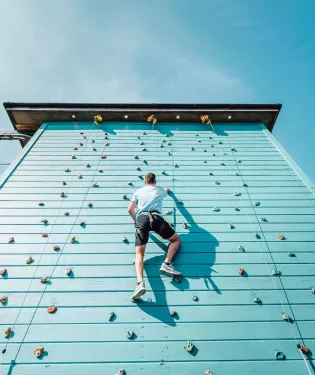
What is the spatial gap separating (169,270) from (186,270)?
34cm

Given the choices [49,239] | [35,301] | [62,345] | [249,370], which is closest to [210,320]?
[249,370]

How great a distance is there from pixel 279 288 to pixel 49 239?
11.3 ft

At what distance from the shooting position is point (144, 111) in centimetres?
679

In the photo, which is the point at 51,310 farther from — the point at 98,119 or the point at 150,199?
the point at 98,119

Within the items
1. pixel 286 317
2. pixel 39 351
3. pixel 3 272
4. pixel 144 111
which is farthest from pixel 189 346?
pixel 144 111

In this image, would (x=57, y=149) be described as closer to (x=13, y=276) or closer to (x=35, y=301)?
(x=13, y=276)

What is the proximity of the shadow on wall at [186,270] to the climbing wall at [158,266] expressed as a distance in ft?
0.05

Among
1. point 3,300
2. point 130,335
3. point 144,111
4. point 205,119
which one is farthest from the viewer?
point 144,111

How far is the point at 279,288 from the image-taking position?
10.6 feet

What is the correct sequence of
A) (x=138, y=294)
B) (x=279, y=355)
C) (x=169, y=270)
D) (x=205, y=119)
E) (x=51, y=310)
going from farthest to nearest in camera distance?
(x=205, y=119) → (x=169, y=270) → (x=51, y=310) → (x=138, y=294) → (x=279, y=355)

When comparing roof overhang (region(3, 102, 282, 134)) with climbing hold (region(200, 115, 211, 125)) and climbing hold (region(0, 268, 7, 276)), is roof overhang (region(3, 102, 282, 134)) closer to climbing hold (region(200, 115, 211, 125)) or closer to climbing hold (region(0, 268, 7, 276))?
climbing hold (region(200, 115, 211, 125))

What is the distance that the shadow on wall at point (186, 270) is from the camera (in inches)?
119

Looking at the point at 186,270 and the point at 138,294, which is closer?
the point at 138,294

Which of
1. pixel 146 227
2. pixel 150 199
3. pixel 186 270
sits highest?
pixel 150 199
